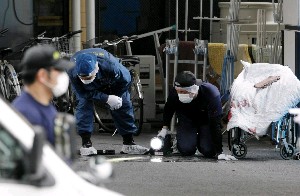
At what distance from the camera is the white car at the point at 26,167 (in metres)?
5.20

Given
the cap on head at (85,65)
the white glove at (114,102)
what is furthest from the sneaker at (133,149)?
the cap on head at (85,65)

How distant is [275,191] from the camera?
1198 centimetres

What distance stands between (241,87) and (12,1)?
7034 mm

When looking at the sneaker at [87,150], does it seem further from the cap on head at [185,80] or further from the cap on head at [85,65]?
the cap on head at [185,80]

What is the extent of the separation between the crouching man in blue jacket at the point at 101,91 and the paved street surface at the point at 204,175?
0.38 m

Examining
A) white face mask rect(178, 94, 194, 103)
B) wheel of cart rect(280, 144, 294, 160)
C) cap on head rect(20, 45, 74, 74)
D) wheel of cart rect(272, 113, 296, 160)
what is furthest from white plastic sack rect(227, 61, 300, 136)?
cap on head rect(20, 45, 74, 74)

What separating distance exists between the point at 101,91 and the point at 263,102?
2129 millimetres

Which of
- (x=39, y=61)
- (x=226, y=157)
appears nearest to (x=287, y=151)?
(x=226, y=157)

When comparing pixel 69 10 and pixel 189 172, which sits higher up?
pixel 69 10

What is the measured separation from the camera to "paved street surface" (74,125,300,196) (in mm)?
11891

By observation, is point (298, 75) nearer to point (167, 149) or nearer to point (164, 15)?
point (167, 149)

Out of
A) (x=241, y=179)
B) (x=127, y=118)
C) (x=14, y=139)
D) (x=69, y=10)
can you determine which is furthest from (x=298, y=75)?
(x=14, y=139)

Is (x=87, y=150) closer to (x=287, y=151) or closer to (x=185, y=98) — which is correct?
(x=185, y=98)

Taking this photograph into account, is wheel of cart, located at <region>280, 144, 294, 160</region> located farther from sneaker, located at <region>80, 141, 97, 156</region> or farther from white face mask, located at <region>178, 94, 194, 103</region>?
sneaker, located at <region>80, 141, 97, 156</region>
